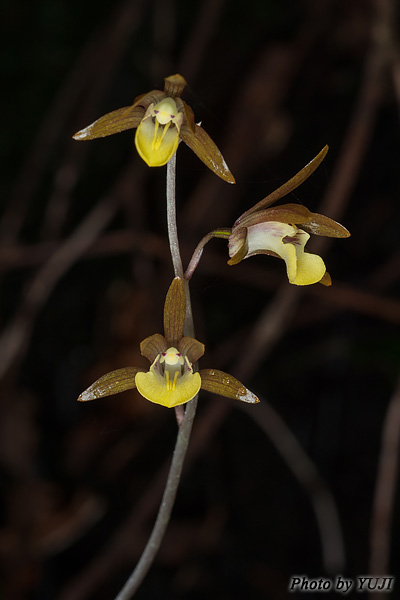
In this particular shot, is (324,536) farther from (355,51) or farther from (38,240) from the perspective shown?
(355,51)

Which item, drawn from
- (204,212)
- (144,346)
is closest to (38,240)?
(204,212)

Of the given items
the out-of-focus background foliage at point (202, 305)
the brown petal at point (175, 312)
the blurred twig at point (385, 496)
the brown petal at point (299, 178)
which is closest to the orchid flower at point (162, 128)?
the brown petal at point (299, 178)

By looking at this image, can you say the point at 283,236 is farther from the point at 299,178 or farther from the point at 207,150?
the point at 207,150

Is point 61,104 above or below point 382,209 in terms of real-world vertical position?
above

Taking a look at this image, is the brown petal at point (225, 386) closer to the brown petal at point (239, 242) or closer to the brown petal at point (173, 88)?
the brown petal at point (239, 242)

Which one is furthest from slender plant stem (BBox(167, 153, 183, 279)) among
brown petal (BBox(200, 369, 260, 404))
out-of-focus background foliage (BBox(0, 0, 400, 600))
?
out-of-focus background foliage (BBox(0, 0, 400, 600))

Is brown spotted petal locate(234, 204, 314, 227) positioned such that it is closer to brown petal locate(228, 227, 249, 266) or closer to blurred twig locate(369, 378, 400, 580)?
brown petal locate(228, 227, 249, 266)
